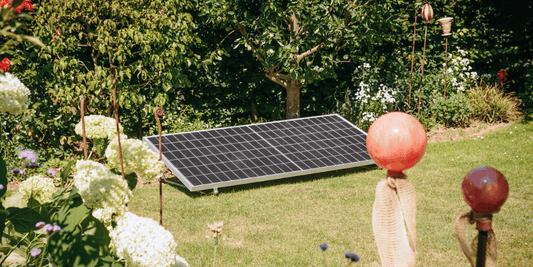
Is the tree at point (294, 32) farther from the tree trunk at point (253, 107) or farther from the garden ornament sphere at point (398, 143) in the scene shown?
the garden ornament sphere at point (398, 143)

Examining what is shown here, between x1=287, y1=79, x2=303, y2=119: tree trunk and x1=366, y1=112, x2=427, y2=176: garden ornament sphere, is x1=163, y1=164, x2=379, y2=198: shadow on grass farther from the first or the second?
x1=366, y1=112, x2=427, y2=176: garden ornament sphere

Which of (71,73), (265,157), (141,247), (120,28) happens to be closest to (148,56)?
(120,28)

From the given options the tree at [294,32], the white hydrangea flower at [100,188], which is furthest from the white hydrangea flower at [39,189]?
the tree at [294,32]

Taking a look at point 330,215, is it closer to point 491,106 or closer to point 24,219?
point 24,219

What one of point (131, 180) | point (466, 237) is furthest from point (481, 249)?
point (131, 180)

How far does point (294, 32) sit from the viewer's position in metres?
9.17

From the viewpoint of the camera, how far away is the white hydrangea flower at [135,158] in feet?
6.98

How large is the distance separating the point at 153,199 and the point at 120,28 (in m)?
3.47

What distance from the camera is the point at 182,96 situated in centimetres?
958

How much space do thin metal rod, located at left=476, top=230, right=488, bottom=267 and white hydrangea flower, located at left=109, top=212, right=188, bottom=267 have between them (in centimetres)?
114


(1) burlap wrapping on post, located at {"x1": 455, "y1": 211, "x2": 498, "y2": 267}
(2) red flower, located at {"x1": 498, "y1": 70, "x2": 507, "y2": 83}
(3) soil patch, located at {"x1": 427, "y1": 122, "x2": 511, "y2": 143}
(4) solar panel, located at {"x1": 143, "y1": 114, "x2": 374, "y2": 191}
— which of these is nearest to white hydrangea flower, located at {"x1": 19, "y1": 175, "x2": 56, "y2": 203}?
(1) burlap wrapping on post, located at {"x1": 455, "y1": 211, "x2": 498, "y2": 267}

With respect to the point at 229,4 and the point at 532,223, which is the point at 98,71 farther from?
the point at 532,223

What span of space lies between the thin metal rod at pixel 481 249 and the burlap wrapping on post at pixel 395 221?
188 millimetres

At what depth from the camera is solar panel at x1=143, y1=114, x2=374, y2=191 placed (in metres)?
6.90
